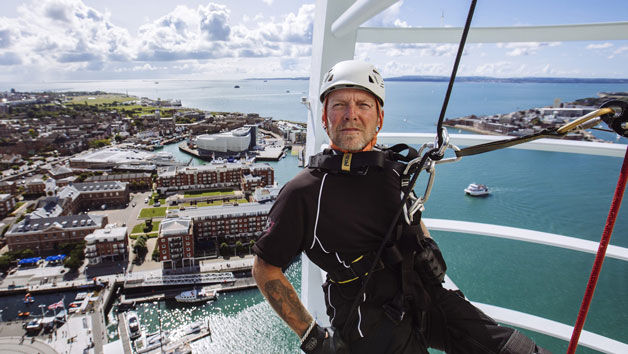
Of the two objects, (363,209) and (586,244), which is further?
(586,244)

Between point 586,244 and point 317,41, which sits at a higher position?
point 317,41

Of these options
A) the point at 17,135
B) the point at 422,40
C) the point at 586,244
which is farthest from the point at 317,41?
the point at 17,135

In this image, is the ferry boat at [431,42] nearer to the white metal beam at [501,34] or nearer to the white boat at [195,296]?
the white metal beam at [501,34]

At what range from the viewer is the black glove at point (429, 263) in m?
0.78

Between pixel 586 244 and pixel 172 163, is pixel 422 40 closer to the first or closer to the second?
pixel 586 244

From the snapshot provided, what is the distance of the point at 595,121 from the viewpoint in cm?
60

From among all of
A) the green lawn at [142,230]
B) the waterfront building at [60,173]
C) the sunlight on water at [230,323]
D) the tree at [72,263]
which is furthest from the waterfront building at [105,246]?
the waterfront building at [60,173]

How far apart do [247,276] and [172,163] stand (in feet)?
47.3

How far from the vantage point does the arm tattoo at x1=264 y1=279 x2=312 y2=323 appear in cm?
75

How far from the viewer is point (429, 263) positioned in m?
0.79

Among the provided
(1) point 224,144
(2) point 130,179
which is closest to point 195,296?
(2) point 130,179

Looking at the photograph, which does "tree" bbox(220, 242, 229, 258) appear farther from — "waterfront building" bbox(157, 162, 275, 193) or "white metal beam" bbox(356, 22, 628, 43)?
"white metal beam" bbox(356, 22, 628, 43)

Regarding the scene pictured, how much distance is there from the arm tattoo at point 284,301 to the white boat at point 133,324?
9426 mm

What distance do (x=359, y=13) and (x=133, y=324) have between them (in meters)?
9.94
